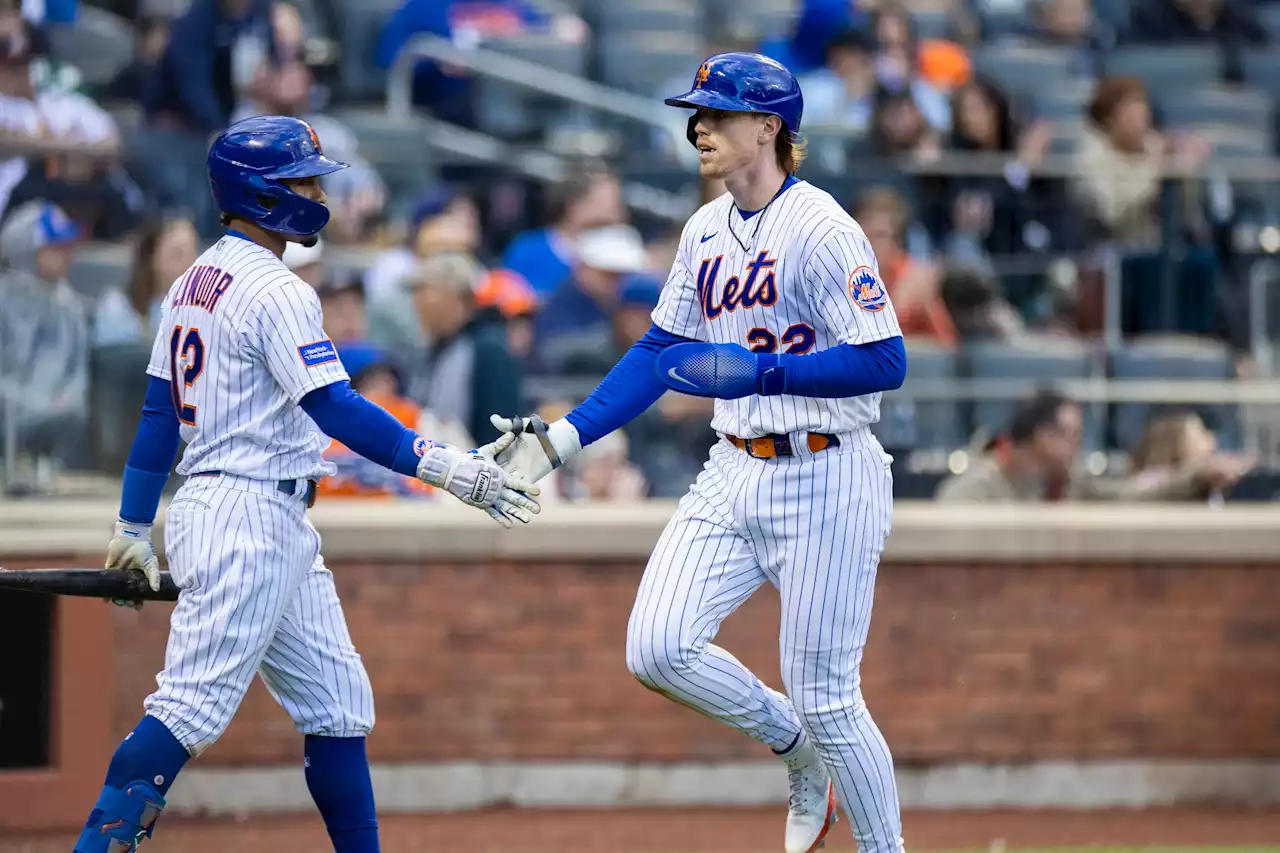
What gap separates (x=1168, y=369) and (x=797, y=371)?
4.32 metres

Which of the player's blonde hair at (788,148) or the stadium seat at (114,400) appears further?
the stadium seat at (114,400)

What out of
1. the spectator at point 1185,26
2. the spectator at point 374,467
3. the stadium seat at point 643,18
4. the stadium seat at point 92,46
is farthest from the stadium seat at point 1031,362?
the stadium seat at point 92,46

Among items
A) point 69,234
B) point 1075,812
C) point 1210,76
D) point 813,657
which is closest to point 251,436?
point 813,657

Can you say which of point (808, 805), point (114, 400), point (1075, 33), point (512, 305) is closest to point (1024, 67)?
point (1075, 33)

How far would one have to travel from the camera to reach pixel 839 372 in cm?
427

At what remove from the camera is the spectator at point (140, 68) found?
30.7 feet

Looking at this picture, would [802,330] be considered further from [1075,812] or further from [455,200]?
[455,200]

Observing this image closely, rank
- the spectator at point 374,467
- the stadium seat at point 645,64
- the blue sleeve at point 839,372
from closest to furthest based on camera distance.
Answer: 1. the blue sleeve at point 839,372
2. the spectator at point 374,467
3. the stadium seat at point 645,64

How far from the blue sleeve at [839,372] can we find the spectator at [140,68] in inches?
231

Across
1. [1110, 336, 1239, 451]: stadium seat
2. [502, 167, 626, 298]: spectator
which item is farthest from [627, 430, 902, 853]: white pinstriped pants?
[502, 167, 626, 298]: spectator

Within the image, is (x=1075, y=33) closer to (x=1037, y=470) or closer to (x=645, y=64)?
(x=645, y=64)

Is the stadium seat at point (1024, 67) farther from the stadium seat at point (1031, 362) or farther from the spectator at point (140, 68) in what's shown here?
the spectator at point (140, 68)

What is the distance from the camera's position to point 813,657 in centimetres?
447

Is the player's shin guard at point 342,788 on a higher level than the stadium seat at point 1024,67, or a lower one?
lower
